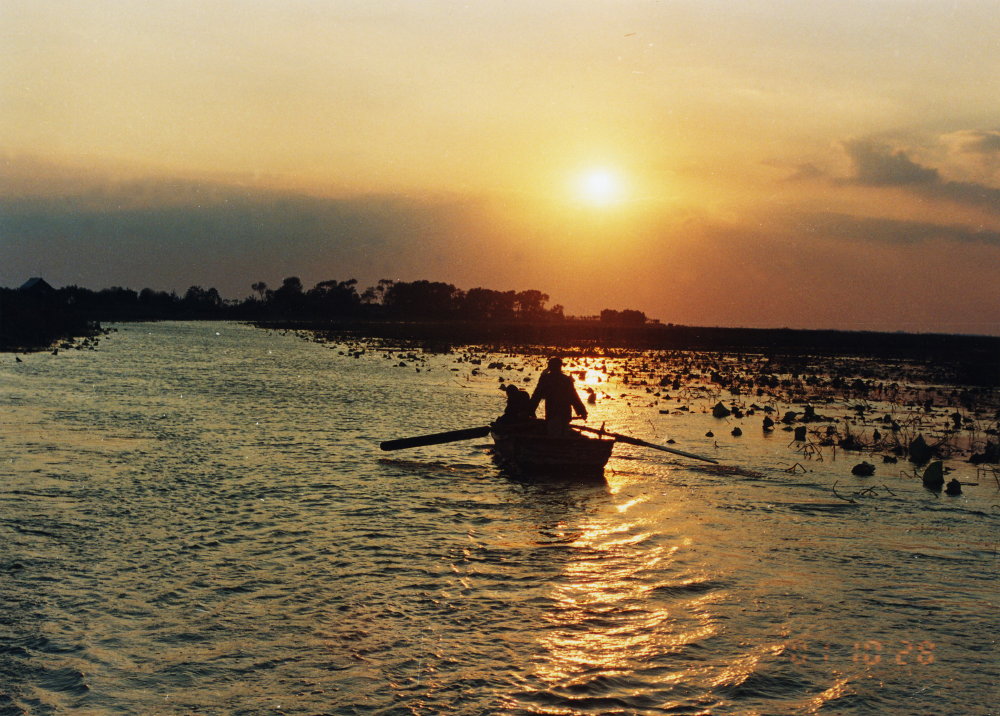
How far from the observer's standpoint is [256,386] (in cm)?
3659

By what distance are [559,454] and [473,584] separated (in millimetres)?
6635

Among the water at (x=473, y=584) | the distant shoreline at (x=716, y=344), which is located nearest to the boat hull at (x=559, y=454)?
the water at (x=473, y=584)

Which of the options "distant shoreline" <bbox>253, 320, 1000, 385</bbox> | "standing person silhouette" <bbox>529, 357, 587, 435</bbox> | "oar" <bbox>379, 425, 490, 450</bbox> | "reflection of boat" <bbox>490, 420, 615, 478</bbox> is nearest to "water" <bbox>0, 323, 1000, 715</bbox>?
"oar" <bbox>379, 425, 490, 450</bbox>

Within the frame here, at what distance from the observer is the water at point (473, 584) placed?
22.9 ft

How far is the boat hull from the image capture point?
52.1ft

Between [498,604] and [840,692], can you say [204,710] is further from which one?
[840,692]

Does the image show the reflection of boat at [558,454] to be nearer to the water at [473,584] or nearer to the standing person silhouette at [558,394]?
the water at [473,584]

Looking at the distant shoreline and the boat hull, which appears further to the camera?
the distant shoreline

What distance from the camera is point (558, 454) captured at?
16.0 m

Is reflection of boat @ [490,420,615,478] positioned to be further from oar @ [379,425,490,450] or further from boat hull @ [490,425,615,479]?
oar @ [379,425,490,450]

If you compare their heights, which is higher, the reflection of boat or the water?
the reflection of boat

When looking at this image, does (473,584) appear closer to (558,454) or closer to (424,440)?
(558,454)

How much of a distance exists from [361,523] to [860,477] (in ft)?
35.3

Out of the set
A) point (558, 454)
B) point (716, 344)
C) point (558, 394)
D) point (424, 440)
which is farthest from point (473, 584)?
point (716, 344)
